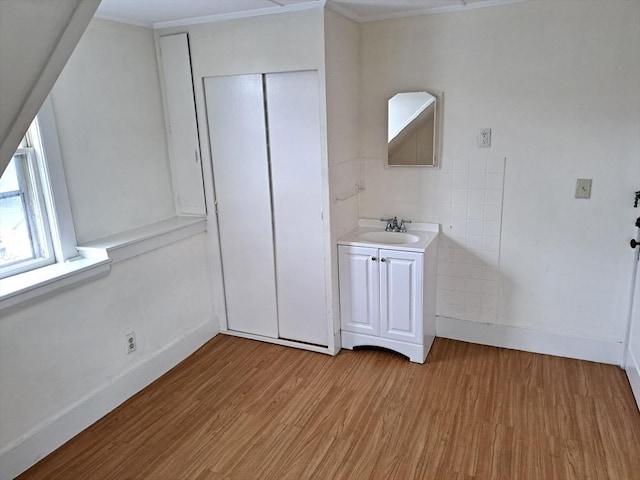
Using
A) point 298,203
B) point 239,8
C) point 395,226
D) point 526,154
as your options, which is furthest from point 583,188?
point 239,8

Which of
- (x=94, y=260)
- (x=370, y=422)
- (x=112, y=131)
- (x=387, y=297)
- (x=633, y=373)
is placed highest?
(x=112, y=131)

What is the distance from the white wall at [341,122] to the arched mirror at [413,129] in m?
0.28

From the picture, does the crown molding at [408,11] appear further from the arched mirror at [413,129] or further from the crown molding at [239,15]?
the arched mirror at [413,129]

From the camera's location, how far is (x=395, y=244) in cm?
328

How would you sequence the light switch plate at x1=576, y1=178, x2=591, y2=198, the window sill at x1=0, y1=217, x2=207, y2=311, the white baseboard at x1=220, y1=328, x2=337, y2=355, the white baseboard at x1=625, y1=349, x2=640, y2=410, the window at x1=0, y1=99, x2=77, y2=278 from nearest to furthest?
1. the window sill at x1=0, y1=217, x2=207, y2=311
2. the window at x1=0, y1=99, x2=77, y2=278
3. the white baseboard at x1=625, y1=349, x2=640, y2=410
4. the light switch plate at x1=576, y1=178, x2=591, y2=198
5. the white baseboard at x1=220, y1=328, x2=337, y2=355

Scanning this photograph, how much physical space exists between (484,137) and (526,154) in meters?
0.28

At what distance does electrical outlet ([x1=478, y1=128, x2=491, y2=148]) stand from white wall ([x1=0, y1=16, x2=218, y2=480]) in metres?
2.07

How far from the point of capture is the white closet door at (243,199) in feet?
10.3

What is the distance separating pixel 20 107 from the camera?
3.58 ft

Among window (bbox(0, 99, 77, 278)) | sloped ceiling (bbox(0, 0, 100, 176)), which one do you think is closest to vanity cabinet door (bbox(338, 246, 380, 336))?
window (bbox(0, 99, 77, 278))

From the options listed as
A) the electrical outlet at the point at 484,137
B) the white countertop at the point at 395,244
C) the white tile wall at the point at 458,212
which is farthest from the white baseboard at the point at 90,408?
the electrical outlet at the point at 484,137

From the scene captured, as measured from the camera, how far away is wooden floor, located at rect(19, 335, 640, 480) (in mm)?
2258

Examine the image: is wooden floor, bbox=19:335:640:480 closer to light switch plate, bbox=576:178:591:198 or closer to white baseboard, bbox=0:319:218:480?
white baseboard, bbox=0:319:218:480

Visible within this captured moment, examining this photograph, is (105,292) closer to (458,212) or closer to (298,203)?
(298,203)
